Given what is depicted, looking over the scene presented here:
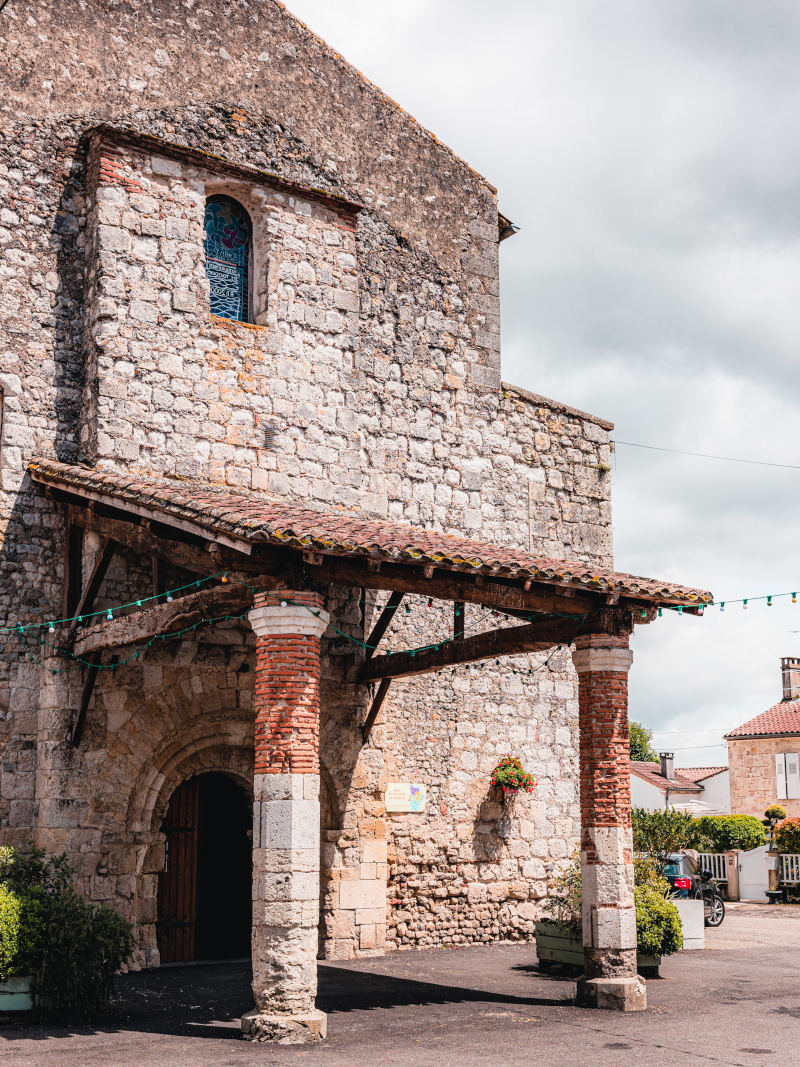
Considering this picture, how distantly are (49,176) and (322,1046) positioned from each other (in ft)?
27.1

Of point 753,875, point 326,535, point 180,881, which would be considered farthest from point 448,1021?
point 753,875

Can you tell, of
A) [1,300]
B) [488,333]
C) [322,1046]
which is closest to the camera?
[322,1046]

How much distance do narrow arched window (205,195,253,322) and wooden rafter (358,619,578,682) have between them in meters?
3.98

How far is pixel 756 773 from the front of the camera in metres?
33.9

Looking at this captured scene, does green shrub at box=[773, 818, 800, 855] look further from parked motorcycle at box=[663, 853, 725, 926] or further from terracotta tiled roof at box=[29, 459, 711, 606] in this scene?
terracotta tiled roof at box=[29, 459, 711, 606]

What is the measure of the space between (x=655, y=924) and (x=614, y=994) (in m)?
2.11

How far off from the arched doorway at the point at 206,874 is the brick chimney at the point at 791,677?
1197 inches

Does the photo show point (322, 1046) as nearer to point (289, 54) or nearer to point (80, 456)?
point (80, 456)

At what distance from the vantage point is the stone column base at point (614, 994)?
29.1 feet

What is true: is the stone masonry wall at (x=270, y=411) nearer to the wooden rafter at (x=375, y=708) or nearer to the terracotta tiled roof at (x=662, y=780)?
the wooden rafter at (x=375, y=708)

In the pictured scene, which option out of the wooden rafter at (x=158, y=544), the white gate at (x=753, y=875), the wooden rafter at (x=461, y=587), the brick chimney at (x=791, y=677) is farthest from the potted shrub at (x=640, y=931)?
the brick chimney at (x=791, y=677)

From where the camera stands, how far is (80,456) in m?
10.8

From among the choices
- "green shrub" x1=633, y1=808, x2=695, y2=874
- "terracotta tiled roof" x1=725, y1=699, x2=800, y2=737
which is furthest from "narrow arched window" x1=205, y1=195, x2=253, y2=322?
"terracotta tiled roof" x1=725, y1=699, x2=800, y2=737

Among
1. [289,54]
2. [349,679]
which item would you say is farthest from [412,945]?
[289,54]
